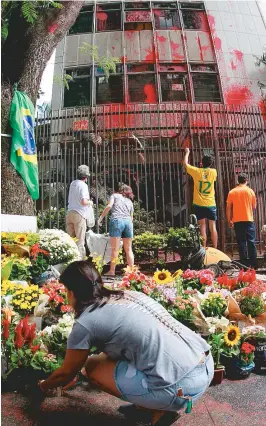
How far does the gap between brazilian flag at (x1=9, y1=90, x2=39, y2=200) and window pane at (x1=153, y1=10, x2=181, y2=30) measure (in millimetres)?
12038

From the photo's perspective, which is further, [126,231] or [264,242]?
[264,242]

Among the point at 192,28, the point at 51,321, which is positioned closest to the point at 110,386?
the point at 51,321

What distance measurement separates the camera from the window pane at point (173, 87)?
613 inches

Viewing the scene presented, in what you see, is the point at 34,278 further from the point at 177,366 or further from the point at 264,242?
the point at 264,242

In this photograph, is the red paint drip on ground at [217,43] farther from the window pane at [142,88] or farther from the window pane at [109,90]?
the window pane at [109,90]

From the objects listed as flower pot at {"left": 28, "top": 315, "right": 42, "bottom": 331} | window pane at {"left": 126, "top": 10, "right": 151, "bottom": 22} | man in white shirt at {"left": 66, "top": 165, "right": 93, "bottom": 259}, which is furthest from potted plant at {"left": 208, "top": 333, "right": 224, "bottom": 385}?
window pane at {"left": 126, "top": 10, "right": 151, "bottom": 22}

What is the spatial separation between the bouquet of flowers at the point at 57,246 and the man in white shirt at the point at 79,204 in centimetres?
126

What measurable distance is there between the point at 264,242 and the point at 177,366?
7618 millimetres

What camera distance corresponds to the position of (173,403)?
2428 mm

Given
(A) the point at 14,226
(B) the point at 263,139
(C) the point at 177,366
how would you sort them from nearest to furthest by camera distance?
1. (C) the point at 177,366
2. (A) the point at 14,226
3. (B) the point at 263,139

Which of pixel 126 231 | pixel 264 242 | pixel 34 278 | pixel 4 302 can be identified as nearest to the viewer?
pixel 4 302

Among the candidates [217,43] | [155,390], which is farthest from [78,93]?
[155,390]

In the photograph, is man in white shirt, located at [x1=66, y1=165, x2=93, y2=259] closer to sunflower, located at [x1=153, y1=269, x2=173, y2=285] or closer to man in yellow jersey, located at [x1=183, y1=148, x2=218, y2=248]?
man in yellow jersey, located at [x1=183, y1=148, x2=218, y2=248]

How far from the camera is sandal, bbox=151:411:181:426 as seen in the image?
2.56m
